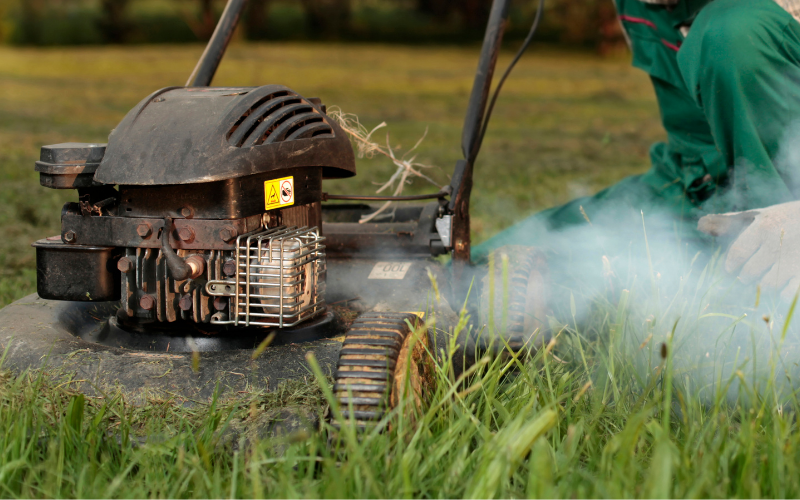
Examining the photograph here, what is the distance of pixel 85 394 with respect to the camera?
4.42 feet

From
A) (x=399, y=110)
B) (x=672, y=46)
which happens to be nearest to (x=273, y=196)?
(x=672, y=46)

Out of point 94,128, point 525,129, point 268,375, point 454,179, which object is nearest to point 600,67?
point 525,129

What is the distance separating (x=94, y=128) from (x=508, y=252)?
202 inches

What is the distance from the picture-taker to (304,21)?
47.2ft

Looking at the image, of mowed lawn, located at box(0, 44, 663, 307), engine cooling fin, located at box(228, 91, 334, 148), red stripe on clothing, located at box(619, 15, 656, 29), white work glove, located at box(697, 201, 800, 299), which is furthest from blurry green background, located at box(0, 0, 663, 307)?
white work glove, located at box(697, 201, 800, 299)

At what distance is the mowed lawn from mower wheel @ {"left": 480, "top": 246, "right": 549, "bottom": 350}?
403mm

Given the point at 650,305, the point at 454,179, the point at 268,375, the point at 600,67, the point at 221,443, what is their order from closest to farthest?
the point at 221,443
the point at 268,375
the point at 650,305
the point at 454,179
the point at 600,67

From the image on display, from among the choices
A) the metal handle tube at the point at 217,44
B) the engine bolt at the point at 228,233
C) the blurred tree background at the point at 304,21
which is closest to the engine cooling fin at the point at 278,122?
the engine bolt at the point at 228,233

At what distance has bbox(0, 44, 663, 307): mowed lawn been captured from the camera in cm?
378

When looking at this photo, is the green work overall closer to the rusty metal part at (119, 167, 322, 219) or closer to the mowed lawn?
the mowed lawn

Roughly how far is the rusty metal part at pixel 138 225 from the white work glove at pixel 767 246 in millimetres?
952

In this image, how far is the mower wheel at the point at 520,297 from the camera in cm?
162

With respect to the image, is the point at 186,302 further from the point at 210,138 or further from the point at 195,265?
the point at 210,138

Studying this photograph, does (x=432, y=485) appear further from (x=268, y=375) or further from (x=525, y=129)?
(x=525, y=129)
